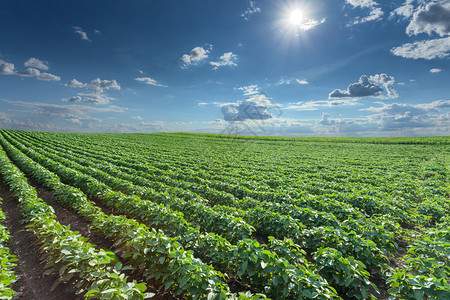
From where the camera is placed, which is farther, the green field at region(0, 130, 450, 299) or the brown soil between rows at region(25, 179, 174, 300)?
the brown soil between rows at region(25, 179, 174, 300)

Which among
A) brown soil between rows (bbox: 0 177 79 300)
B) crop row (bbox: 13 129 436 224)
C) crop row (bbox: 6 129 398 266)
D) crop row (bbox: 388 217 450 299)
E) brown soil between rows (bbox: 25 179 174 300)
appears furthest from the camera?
crop row (bbox: 13 129 436 224)

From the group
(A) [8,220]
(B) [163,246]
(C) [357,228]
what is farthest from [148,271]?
(A) [8,220]

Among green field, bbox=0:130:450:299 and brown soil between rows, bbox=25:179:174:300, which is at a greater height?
green field, bbox=0:130:450:299

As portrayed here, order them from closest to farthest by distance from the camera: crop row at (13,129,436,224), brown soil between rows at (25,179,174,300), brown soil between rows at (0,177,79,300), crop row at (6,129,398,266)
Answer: brown soil between rows at (0,177,79,300), brown soil between rows at (25,179,174,300), crop row at (6,129,398,266), crop row at (13,129,436,224)

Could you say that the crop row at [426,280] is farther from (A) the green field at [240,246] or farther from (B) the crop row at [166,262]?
(B) the crop row at [166,262]

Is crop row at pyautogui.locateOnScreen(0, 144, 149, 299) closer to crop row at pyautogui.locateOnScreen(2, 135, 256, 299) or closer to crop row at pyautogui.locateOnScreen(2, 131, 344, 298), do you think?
crop row at pyautogui.locateOnScreen(2, 135, 256, 299)

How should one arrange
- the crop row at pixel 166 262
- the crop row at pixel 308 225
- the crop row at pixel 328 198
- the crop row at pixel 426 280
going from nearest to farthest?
1. the crop row at pixel 426 280
2. the crop row at pixel 166 262
3. the crop row at pixel 308 225
4. the crop row at pixel 328 198

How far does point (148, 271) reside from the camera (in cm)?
434

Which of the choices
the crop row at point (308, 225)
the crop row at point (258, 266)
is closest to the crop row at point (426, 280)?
the crop row at point (308, 225)

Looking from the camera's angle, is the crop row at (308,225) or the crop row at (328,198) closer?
the crop row at (308,225)

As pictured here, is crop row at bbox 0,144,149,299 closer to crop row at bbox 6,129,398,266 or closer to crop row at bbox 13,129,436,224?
crop row at bbox 6,129,398,266

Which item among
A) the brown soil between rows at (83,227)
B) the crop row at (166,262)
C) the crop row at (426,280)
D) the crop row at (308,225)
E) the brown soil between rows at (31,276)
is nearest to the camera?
the crop row at (426,280)

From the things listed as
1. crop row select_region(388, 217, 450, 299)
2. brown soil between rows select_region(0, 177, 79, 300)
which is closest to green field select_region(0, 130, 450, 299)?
crop row select_region(388, 217, 450, 299)

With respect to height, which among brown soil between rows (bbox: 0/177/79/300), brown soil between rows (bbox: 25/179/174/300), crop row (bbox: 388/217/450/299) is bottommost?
brown soil between rows (bbox: 0/177/79/300)
